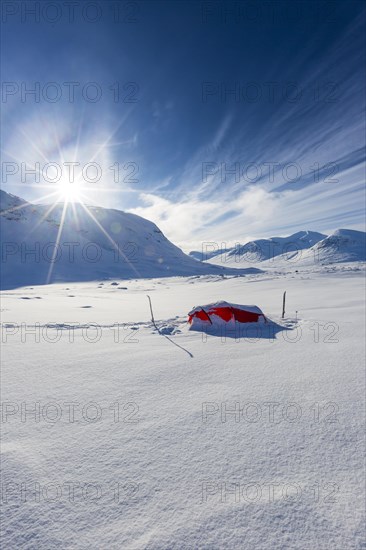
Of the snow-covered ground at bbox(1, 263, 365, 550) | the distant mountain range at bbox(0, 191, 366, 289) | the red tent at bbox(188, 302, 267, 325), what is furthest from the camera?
the distant mountain range at bbox(0, 191, 366, 289)

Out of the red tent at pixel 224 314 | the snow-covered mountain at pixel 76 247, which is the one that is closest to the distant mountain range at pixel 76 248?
the snow-covered mountain at pixel 76 247

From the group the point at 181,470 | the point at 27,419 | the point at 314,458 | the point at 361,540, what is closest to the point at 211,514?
the point at 181,470

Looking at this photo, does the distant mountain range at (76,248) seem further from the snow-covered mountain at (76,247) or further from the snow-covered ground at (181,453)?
the snow-covered ground at (181,453)

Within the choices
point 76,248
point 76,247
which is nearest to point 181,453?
point 76,248

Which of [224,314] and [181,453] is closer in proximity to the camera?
[181,453]

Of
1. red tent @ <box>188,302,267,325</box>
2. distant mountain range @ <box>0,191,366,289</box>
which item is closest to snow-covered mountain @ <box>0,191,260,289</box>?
distant mountain range @ <box>0,191,366,289</box>

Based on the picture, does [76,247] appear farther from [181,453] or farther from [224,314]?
[181,453]

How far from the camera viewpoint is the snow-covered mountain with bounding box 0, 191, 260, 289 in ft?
235

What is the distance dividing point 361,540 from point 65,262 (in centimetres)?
8838

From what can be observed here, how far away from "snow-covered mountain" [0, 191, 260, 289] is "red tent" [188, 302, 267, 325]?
5507 cm

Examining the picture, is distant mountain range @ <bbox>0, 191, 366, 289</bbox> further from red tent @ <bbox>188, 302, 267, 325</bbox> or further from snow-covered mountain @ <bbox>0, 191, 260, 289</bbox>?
red tent @ <bbox>188, 302, 267, 325</bbox>

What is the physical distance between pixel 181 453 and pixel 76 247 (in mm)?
102973

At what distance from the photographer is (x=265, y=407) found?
345 centimetres

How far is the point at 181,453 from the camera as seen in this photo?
2.52 metres
